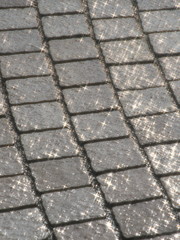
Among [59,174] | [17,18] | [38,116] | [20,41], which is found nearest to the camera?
[59,174]

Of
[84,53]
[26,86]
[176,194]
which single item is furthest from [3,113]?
[176,194]

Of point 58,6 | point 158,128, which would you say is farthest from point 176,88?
point 58,6

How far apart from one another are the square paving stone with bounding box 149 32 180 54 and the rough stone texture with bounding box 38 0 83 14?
56cm

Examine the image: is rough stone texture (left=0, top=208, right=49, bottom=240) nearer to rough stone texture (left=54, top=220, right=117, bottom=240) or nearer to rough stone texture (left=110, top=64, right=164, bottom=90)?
rough stone texture (left=54, top=220, right=117, bottom=240)

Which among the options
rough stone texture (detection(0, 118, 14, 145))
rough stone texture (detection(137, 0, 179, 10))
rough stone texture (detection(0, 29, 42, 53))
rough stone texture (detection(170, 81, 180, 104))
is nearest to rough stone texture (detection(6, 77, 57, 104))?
rough stone texture (detection(0, 118, 14, 145))

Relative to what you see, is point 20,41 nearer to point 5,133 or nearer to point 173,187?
point 5,133

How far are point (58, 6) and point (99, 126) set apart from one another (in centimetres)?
108

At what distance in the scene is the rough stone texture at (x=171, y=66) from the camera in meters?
3.49

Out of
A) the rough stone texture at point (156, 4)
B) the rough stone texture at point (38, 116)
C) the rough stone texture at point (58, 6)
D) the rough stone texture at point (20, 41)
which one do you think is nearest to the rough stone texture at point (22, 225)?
the rough stone texture at point (38, 116)

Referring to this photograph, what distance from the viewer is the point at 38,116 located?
314 centimetres

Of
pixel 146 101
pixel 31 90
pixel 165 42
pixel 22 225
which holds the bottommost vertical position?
pixel 22 225

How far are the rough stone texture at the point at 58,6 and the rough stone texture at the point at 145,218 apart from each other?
1.58 meters

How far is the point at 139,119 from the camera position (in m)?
3.22

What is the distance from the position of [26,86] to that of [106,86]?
0.50 metres
